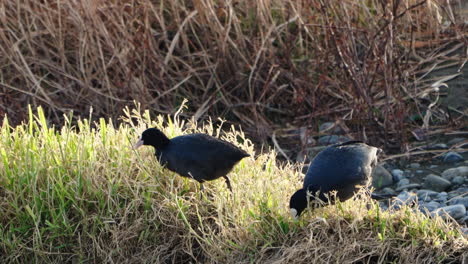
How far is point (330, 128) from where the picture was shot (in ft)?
17.3

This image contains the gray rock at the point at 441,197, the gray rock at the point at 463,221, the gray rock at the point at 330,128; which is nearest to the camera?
the gray rock at the point at 463,221

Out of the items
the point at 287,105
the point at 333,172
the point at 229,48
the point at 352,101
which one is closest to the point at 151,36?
the point at 229,48

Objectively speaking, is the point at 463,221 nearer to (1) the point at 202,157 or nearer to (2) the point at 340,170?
(2) the point at 340,170

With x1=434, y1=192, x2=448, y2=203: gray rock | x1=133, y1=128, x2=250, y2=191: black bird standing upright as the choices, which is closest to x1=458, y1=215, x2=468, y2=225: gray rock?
x1=434, y1=192, x2=448, y2=203: gray rock

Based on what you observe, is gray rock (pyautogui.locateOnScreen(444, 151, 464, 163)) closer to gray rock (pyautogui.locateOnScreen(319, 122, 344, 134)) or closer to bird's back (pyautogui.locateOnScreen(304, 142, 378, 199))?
gray rock (pyautogui.locateOnScreen(319, 122, 344, 134))

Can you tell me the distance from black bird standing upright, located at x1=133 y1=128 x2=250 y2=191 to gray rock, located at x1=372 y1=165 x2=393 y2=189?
1.26 m

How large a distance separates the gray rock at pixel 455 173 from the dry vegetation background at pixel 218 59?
1.99 feet

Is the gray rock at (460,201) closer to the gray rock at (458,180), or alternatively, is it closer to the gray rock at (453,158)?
the gray rock at (458,180)

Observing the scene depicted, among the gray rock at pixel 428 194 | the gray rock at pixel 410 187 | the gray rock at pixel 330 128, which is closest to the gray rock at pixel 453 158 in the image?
the gray rock at pixel 410 187

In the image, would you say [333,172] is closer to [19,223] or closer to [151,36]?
[19,223]

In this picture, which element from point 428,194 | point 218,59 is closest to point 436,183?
point 428,194

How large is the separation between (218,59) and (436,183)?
6.33 feet

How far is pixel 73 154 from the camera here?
3.75m

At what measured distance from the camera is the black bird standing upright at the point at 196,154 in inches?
136
